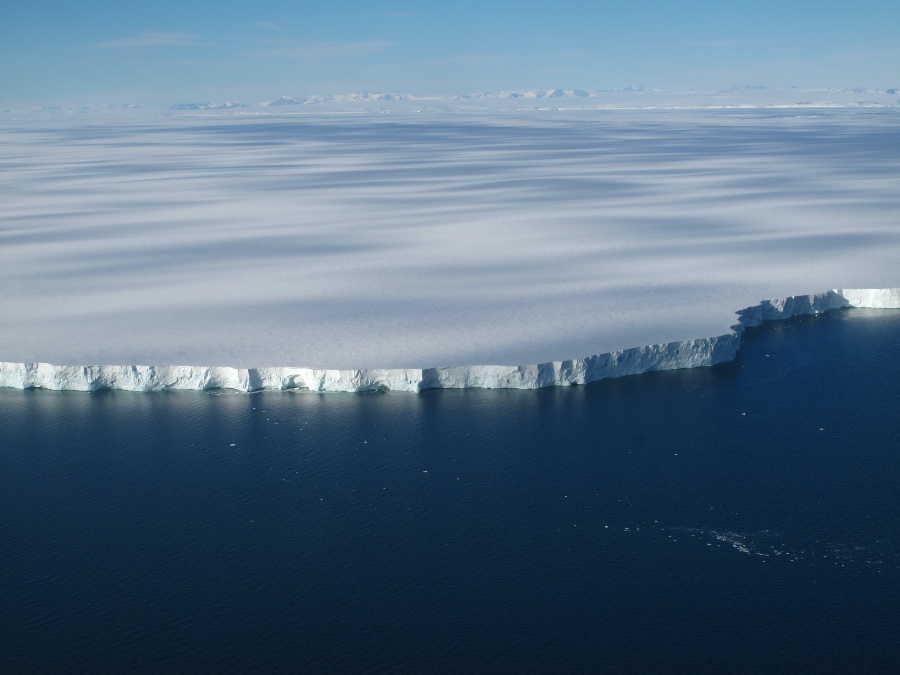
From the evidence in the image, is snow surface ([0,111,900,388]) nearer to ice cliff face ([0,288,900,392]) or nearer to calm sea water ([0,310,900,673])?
ice cliff face ([0,288,900,392])

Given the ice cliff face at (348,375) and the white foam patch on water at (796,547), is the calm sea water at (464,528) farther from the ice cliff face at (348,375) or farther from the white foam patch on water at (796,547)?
the ice cliff face at (348,375)

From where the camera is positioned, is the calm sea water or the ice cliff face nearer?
the calm sea water

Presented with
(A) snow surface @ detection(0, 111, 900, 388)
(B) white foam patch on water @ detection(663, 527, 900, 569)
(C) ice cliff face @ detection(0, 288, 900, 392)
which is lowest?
(B) white foam patch on water @ detection(663, 527, 900, 569)

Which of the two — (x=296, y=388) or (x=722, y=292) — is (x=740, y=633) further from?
(x=722, y=292)

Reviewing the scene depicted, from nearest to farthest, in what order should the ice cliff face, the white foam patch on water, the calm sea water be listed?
the calm sea water
the white foam patch on water
the ice cliff face

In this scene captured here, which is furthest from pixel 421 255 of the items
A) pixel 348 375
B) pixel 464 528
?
pixel 464 528

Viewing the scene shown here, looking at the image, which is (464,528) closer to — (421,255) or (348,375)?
(348,375)

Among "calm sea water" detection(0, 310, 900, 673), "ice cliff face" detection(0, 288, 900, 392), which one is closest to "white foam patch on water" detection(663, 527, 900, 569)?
"calm sea water" detection(0, 310, 900, 673)
